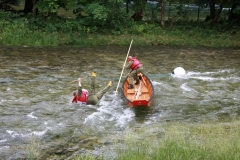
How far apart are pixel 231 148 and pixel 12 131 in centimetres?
549

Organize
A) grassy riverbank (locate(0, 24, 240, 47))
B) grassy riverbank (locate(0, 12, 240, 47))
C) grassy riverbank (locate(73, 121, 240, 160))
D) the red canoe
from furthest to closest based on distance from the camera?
grassy riverbank (locate(0, 12, 240, 47)) → grassy riverbank (locate(0, 24, 240, 47)) → the red canoe → grassy riverbank (locate(73, 121, 240, 160))

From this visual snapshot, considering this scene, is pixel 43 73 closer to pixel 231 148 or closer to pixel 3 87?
pixel 3 87

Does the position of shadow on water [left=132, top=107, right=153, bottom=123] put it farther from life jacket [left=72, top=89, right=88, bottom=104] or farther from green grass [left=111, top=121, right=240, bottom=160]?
green grass [left=111, top=121, right=240, bottom=160]

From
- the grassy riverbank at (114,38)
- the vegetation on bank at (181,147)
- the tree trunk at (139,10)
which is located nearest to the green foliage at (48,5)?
the grassy riverbank at (114,38)

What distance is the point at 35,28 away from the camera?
73.2ft

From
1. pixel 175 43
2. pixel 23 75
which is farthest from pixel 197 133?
pixel 175 43

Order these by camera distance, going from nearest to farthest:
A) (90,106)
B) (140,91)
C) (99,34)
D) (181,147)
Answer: (181,147)
(90,106)
(140,91)
(99,34)

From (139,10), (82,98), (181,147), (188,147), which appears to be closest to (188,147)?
(188,147)

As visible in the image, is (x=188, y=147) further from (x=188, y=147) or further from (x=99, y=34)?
(x=99, y=34)

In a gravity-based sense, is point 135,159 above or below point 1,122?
above

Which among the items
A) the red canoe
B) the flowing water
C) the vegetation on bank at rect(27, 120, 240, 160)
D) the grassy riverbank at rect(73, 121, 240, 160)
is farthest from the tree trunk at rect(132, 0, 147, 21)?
the grassy riverbank at rect(73, 121, 240, 160)

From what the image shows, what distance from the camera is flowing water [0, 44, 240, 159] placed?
9.04 m

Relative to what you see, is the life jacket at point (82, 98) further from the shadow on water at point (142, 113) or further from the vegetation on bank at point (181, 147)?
the vegetation on bank at point (181, 147)

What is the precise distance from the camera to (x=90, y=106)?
11.7 metres
